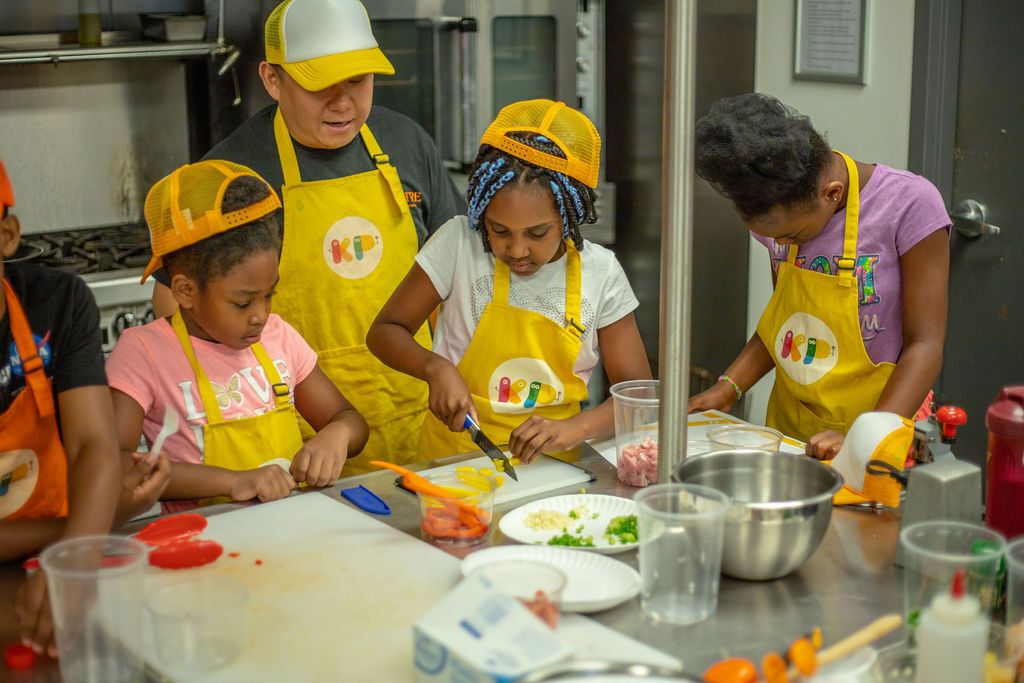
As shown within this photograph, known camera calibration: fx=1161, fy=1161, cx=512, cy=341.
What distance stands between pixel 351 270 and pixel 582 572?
4.09 ft

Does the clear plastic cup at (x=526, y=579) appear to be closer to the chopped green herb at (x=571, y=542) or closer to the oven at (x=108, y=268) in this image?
the chopped green herb at (x=571, y=542)

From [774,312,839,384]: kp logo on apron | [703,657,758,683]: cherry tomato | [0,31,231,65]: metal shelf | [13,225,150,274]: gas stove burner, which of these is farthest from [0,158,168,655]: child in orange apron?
[0,31,231,65]: metal shelf

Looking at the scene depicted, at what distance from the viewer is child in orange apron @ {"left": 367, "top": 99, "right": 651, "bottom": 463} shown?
2002mm

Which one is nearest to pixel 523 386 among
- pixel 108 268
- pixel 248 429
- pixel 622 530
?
pixel 248 429

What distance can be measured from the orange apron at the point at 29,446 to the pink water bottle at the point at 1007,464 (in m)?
1.30

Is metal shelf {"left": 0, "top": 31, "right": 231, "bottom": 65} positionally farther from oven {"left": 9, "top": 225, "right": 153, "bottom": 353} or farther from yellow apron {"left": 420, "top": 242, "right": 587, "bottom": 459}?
yellow apron {"left": 420, "top": 242, "right": 587, "bottom": 459}

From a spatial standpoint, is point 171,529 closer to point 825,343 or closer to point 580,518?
point 580,518

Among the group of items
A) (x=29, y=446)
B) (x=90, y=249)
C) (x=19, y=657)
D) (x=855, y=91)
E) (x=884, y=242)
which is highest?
(x=855, y=91)

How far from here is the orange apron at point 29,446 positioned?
1664 millimetres

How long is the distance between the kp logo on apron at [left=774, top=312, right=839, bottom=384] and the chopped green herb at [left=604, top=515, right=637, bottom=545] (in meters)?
0.70

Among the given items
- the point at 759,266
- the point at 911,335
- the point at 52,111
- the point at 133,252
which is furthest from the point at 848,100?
the point at 52,111

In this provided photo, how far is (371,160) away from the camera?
8.37 ft

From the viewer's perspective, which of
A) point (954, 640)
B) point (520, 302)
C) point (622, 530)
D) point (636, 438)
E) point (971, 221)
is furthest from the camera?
point (971, 221)

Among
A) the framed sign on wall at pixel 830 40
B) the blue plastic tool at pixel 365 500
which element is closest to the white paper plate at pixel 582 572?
the blue plastic tool at pixel 365 500
